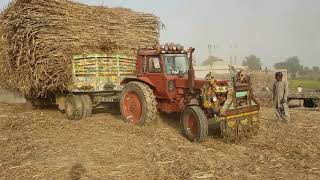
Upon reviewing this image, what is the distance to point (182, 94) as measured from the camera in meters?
10.1

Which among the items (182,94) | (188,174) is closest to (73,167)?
(188,174)

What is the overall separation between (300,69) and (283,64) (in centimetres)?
538

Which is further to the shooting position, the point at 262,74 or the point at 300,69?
the point at 300,69

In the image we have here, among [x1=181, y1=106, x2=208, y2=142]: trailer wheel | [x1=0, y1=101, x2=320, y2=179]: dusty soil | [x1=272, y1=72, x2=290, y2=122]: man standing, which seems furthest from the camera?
[x1=272, y1=72, x2=290, y2=122]: man standing

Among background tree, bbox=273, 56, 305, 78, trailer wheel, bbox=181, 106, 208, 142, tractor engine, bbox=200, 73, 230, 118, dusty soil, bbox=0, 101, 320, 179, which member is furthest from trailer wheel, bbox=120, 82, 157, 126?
background tree, bbox=273, 56, 305, 78

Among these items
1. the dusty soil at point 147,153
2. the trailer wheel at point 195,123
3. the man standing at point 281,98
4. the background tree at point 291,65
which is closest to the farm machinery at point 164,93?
the trailer wheel at point 195,123

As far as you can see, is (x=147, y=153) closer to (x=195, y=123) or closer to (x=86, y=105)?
(x=195, y=123)

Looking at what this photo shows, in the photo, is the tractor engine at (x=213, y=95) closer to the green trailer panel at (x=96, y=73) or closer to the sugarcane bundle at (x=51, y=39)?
the green trailer panel at (x=96, y=73)

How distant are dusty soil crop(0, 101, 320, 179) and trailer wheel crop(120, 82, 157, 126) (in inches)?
13.0

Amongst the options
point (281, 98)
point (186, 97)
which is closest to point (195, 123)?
point (186, 97)

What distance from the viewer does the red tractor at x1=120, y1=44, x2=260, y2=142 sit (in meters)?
8.78

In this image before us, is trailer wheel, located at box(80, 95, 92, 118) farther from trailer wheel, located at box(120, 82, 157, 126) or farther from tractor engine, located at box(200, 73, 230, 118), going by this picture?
tractor engine, located at box(200, 73, 230, 118)

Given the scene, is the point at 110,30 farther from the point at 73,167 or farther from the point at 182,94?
the point at 73,167

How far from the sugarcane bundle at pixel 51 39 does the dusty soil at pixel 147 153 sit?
2.02 metres
